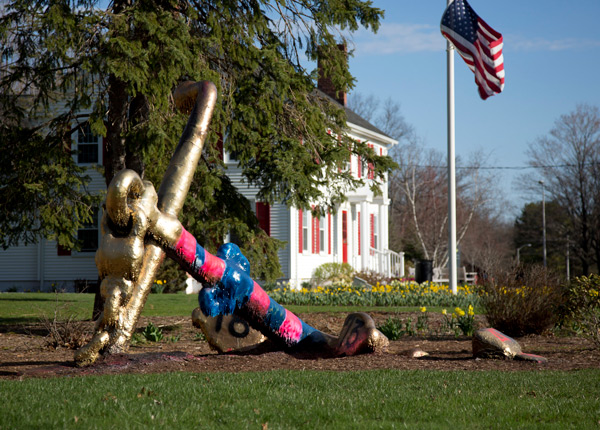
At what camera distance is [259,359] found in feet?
25.4

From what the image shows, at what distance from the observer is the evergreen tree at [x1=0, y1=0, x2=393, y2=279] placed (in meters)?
10.4

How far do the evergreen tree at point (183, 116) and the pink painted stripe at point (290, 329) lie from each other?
3.38 metres

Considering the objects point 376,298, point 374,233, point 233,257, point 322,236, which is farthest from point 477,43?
point 374,233

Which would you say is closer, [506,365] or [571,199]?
[506,365]

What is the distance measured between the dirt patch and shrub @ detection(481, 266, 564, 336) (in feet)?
0.85

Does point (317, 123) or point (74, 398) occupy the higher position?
point (317, 123)

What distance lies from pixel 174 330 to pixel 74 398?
664 centimetres

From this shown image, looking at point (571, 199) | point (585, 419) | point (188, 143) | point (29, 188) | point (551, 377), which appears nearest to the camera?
point (585, 419)

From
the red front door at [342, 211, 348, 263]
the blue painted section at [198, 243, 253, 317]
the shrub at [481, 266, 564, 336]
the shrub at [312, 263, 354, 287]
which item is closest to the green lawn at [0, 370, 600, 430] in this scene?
the blue painted section at [198, 243, 253, 317]

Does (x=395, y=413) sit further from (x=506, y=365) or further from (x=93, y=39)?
(x=93, y=39)

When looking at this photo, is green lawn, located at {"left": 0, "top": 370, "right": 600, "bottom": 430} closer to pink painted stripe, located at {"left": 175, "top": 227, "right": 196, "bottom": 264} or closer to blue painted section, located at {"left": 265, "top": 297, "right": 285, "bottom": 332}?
blue painted section, located at {"left": 265, "top": 297, "right": 285, "bottom": 332}

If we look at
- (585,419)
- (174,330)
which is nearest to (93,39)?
(174,330)

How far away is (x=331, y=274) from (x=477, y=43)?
1083 cm

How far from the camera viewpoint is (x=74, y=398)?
532cm
